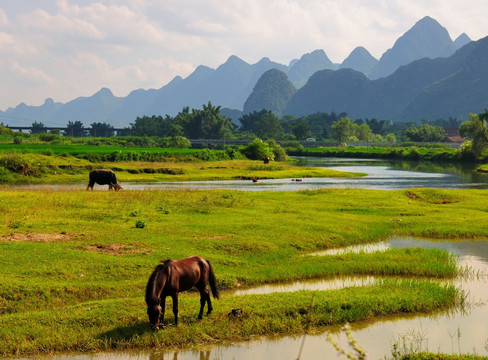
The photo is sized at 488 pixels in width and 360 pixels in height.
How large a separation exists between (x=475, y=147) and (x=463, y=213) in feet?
314

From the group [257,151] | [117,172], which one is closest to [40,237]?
[117,172]

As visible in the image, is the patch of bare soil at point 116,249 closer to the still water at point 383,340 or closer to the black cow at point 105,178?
the still water at point 383,340

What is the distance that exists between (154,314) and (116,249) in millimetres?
8929

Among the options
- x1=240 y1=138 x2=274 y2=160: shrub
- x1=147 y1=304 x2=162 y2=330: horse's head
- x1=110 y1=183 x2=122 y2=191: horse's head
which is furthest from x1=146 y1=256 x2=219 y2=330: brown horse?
x1=240 y1=138 x2=274 y2=160: shrub

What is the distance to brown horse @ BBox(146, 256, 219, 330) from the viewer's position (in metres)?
12.4

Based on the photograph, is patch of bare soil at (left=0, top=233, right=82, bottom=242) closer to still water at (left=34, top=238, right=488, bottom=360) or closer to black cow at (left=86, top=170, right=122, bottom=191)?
still water at (left=34, top=238, right=488, bottom=360)

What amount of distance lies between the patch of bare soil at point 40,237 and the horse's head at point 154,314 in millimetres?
10810

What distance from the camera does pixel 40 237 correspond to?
22422 millimetres

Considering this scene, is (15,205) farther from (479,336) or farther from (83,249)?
(479,336)

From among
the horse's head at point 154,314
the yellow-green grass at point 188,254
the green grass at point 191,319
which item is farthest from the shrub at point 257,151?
the horse's head at point 154,314

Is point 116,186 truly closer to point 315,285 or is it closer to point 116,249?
point 116,249

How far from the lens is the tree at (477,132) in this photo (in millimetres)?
117875

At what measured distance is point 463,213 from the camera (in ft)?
114

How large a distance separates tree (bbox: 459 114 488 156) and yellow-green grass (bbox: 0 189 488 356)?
8887 cm
